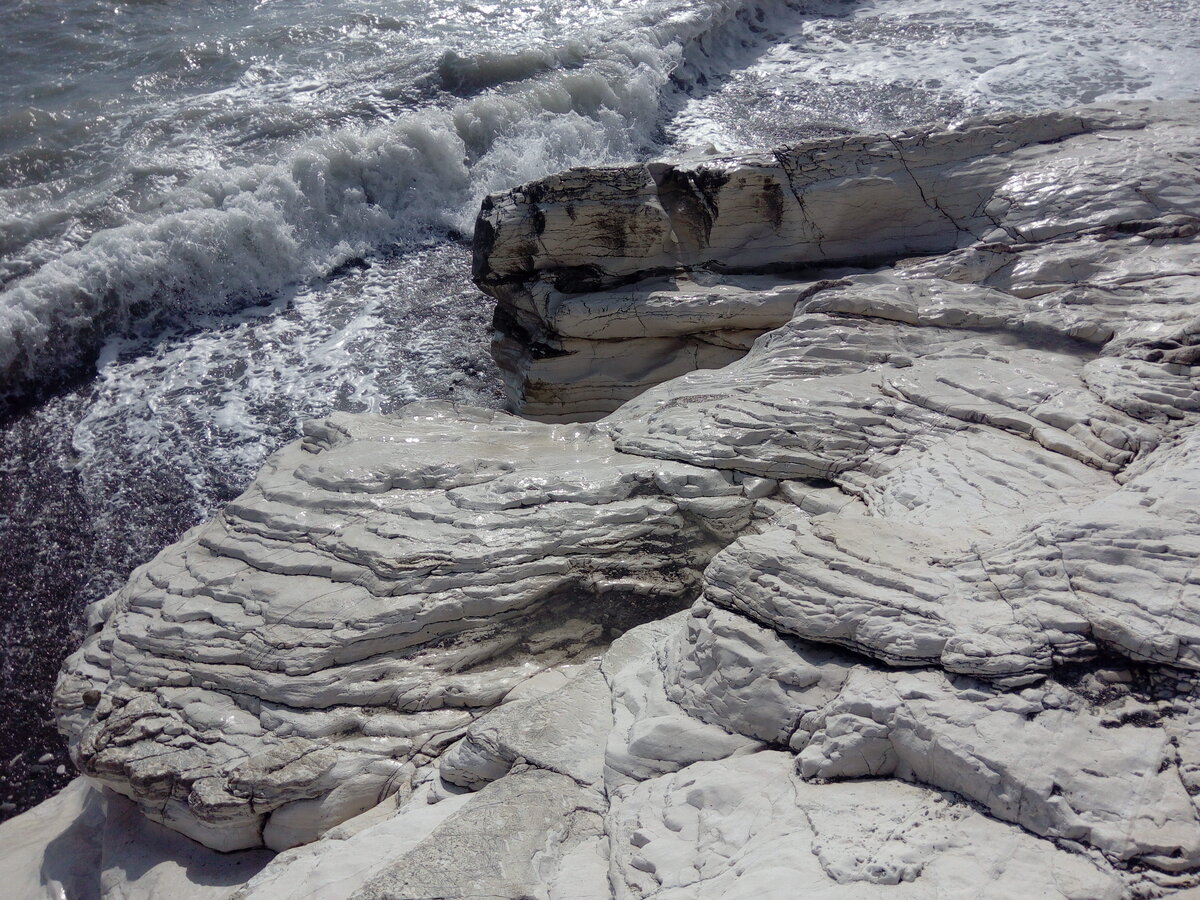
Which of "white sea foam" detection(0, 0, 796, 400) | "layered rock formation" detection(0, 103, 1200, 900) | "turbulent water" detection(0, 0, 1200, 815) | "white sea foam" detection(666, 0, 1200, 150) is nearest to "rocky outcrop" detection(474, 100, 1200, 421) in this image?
"layered rock formation" detection(0, 103, 1200, 900)

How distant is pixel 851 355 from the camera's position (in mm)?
4602

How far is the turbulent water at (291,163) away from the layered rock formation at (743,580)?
1777 mm

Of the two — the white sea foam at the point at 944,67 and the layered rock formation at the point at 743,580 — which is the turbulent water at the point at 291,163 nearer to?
the white sea foam at the point at 944,67

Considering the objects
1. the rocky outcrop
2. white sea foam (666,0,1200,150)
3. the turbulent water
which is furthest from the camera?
white sea foam (666,0,1200,150)

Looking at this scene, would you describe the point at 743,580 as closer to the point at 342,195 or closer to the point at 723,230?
the point at 723,230

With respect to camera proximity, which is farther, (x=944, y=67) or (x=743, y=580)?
(x=944, y=67)

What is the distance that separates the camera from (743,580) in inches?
117

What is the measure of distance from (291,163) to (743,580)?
8.14 meters

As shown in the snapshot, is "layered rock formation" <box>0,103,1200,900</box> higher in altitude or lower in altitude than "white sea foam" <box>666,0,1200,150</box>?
lower

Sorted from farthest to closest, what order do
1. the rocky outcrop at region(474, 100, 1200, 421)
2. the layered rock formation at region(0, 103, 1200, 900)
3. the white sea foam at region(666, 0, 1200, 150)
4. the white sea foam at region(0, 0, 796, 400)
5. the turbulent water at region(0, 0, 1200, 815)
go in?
the white sea foam at region(666, 0, 1200, 150) → the white sea foam at region(0, 0, 796, 400) → the turbulent water at region(0, 0, 1200, 815) → the rocky outcrop at region(474, 100, 1200, 421) → the layered rock formation at region(0, 103, 1200, 900)

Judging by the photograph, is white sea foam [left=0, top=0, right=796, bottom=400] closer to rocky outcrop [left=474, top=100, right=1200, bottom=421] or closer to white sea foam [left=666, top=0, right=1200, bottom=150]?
white sea foam [left=666, top=0, right=1200, bottom=150]

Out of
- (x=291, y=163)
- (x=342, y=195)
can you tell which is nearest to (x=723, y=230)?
(x=342, y=195)

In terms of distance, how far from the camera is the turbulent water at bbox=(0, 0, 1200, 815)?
648 cm

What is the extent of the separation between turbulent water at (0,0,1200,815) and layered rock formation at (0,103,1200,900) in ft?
5.83
